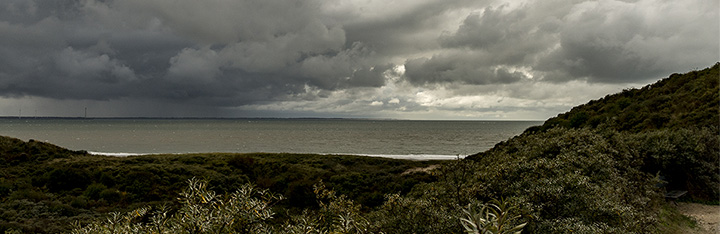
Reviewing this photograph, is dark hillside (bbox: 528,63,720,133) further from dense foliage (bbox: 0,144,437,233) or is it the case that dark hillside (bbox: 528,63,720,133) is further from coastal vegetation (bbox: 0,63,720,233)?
dense foliage (bbox: 0,144,437,233)

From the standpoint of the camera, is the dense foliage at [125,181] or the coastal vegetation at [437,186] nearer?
the coastal vegetation at [437,186]

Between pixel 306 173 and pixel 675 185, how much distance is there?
24.3 meters

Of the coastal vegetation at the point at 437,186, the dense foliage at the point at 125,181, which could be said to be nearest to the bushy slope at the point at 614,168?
the coastal vegetation at the point at 437,186

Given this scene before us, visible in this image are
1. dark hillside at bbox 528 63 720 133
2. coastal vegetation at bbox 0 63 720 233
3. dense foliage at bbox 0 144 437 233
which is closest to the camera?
coastal vegetation at bbox 0 63 720 233

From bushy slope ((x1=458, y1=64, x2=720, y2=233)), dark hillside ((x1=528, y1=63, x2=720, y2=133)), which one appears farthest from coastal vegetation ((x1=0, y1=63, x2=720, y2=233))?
dark hillside ((x1=528, y1=63, x2=720, y2=133))

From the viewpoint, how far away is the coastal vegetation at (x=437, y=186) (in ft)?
13.1

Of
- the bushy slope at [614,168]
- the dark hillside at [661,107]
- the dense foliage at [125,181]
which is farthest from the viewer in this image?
the dark hillside at [661,107]

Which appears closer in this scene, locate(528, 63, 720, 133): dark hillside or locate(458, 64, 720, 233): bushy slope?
locate(458, 64, 720, 233): bushy slope

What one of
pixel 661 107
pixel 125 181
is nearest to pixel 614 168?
pixel 661 107

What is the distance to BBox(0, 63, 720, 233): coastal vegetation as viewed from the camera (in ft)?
13.1

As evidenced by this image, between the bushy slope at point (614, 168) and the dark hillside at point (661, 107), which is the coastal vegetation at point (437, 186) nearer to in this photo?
the bushy slope at point (614, 168)

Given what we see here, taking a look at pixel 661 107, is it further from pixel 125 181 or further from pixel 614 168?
pixel 125 181

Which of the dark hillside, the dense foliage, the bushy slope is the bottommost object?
the dense foliage

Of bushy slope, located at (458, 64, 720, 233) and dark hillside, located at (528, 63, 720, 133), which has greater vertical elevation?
dark hillside, located at (528, 63, 720, 133)
